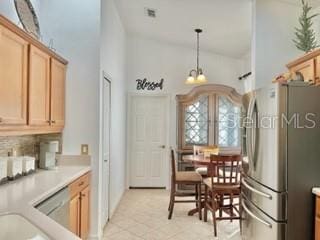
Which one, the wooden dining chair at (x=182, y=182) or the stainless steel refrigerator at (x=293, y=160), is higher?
the stainless steel refrigerator at (x=293, y=160)

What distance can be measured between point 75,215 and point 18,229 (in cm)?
166

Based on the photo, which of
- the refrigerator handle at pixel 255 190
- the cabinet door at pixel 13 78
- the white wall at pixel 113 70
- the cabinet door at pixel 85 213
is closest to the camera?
the cabinet door at pixel 13 78

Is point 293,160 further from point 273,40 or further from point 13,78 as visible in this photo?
point 13,78

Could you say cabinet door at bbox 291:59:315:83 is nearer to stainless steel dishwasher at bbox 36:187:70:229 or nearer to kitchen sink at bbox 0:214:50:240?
stainless steel dishwasher at bbox 36:187:70:229

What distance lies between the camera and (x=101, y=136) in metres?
3.96

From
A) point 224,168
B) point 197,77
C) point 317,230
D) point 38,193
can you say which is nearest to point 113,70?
point 197,77

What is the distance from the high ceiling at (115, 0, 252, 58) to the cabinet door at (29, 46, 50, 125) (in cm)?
206

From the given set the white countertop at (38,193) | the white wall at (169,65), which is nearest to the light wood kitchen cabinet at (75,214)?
the white countertop at (38,193)

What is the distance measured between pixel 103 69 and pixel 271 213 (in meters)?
2.56

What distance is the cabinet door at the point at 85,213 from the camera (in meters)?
3.45

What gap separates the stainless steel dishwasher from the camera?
2.45 m

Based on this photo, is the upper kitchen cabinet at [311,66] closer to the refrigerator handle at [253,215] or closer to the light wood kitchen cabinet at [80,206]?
the refrigerator handle at [253,215]

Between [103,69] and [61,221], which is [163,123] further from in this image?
[61,221]

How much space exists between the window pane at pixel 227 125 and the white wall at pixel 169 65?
24.4 inches
